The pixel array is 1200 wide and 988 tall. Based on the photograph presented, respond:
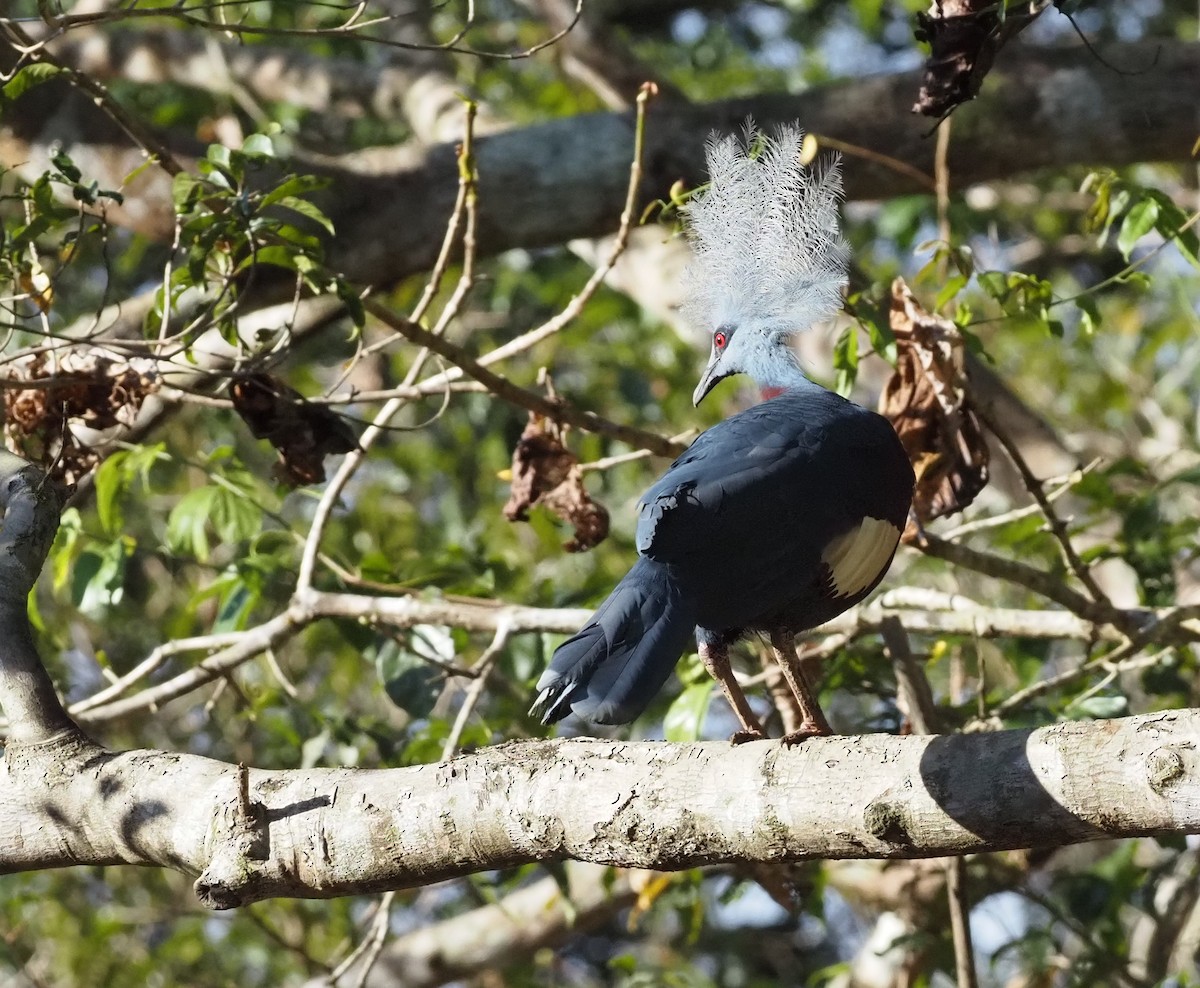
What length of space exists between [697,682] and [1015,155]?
7.84 ft

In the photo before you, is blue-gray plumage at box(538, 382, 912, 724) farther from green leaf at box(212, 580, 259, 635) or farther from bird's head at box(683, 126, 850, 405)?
green leaf at box(212, 580, 259, 635)

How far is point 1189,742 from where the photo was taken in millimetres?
1820

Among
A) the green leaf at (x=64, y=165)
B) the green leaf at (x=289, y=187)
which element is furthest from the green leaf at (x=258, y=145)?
the green leaf at (x=64, y=165)

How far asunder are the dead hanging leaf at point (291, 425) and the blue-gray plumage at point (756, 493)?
90cm

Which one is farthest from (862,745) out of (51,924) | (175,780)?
(51,924)

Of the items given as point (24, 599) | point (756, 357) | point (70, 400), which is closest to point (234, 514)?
point (70, 400)

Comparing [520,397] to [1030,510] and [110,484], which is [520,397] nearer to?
[110,484]

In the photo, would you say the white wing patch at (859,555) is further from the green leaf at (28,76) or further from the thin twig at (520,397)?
the green leaf at (28,76)

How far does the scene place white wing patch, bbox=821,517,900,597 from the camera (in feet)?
9.32

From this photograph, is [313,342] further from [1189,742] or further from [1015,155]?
[1189,742]

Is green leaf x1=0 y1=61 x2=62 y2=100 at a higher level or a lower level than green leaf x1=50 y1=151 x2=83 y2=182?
higher

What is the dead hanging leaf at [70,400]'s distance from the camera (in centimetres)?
327

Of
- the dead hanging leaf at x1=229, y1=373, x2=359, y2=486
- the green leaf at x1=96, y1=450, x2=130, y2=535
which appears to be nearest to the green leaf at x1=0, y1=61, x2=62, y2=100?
the dead hanging leaf at x1=229, y1=373, x2=359, y2=486

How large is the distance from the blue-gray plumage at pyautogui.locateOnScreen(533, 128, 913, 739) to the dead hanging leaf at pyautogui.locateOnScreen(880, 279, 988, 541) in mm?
203
